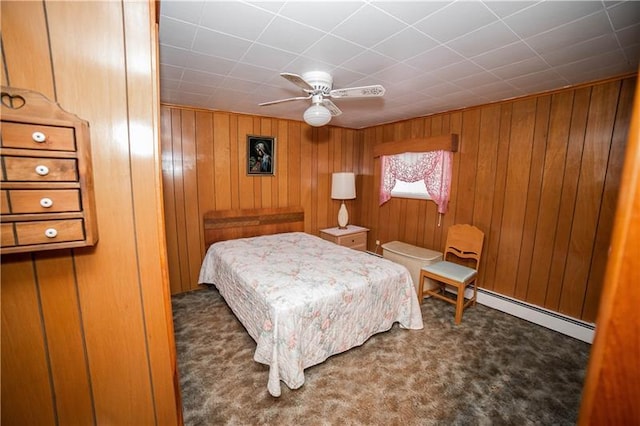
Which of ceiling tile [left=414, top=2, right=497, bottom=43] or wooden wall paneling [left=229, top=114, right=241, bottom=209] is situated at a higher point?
ceiling tile [left=414, top=2, right=497, bottom=43]

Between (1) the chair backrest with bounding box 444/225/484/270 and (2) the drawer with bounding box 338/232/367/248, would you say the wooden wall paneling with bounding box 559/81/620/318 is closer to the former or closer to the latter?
(1) the chair backrest with bounding box 444/225/484/270

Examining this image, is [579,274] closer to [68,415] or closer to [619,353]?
[619,353]

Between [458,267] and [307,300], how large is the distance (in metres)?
2.02

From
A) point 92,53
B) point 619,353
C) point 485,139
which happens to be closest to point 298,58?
point 92,53

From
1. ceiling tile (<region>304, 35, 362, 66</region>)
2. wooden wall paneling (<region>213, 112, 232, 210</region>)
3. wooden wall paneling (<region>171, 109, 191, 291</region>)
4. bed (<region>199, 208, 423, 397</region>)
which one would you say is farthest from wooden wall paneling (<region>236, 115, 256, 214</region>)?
ceiling tile (<region>304, 35, 362, 66</region>)

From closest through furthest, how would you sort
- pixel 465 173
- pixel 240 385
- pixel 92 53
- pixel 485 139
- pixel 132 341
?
pixel 92 53 → pixel 132 341 → pixel 240 385 → pixel 485 139 → pixel 465 173

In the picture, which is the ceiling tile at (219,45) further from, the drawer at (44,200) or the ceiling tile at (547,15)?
the ceiling tile at (547,15)

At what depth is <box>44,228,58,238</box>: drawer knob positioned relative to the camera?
0.72m

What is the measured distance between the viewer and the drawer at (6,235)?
2.20 ft

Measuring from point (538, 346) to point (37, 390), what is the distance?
339 cm

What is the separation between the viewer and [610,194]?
2.31 metres

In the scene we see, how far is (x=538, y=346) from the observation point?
2.40 m

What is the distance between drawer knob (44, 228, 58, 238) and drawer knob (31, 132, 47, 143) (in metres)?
0.24

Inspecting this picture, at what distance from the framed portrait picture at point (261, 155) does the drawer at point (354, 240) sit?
152 cm
